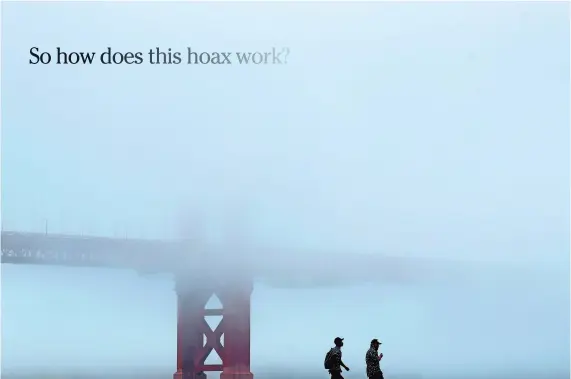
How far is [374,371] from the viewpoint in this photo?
20672mm

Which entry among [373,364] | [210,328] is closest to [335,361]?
[373,364]

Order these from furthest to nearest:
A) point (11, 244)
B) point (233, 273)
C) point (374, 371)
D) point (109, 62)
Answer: point (11, 244) → point (233, 273) → point (109, 62) → point (374, 371)

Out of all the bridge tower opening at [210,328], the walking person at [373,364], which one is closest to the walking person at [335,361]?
the walking person at [373,364]

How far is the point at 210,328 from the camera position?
31734mm

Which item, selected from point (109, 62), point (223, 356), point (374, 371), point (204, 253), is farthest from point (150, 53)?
point (374, 371)

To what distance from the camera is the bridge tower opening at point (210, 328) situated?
1177 inches

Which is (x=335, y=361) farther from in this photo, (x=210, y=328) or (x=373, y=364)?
(x=210, y=328)

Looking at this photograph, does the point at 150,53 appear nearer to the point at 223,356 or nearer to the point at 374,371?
the point at 223,356

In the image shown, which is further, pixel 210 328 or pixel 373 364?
pixel 210 328

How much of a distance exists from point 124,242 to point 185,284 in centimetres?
199

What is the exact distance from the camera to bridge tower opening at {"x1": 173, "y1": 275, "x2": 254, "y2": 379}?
98.1 feet

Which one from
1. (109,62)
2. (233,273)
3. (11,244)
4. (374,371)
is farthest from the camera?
(11,244)

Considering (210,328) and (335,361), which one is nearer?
(335,361)

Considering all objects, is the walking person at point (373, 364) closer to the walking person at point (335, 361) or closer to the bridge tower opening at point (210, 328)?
the walking person at point (335, 361)
